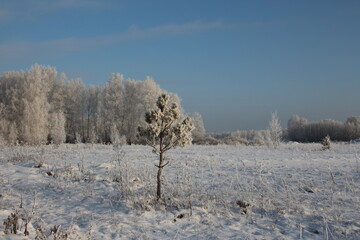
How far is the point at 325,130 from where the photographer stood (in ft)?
251

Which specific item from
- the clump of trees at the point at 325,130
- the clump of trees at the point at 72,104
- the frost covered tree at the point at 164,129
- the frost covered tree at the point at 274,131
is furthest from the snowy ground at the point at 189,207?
the clump of trees at the point at 325,130

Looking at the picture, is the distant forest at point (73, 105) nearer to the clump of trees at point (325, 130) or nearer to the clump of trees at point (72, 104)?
the clump of trees at point (72, 104)

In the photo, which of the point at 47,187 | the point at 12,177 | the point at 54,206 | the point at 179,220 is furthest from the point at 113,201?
the point at 12,177

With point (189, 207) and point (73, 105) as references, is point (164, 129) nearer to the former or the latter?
point (189, 207)

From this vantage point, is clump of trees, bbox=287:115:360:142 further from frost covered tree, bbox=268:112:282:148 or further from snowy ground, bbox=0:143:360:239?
snowy ground, bbox=0:143:360:239

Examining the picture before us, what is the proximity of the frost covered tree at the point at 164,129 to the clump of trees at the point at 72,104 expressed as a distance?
30.7 m

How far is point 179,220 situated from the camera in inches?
261

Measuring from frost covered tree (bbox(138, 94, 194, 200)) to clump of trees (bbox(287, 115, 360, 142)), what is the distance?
72.6m

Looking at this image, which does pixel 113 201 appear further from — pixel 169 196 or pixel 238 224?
pixel 238 224

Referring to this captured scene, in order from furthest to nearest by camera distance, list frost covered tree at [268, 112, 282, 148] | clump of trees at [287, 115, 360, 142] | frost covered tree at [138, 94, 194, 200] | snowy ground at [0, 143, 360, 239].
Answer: clump of trees at [287, 115, 360, 142]
frost covered tree at [268, 112, 282, 148]
frost covered tree at [138, 94, 194, 200]
snowy ground at [0, 143, 360, 239]

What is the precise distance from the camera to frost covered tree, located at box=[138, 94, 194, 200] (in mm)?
7348

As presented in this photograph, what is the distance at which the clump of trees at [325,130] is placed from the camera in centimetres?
7162

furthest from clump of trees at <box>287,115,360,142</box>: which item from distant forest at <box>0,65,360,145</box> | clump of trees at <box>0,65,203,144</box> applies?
clump of trees at <box>0,65,203,144</box>

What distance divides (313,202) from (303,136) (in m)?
76.7
